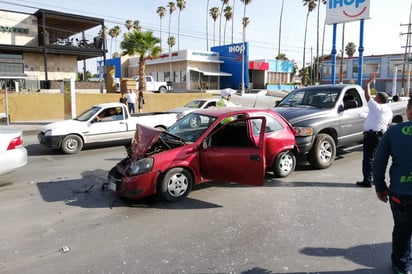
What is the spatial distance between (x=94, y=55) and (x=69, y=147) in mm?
24057

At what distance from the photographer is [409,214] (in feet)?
9.98

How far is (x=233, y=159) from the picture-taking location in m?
5.48

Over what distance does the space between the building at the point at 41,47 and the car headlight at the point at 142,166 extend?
2477 centimetres

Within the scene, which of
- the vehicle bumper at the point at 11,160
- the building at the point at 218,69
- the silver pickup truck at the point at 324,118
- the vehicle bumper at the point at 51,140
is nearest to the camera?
the vehicle bumper at the point at 11,160

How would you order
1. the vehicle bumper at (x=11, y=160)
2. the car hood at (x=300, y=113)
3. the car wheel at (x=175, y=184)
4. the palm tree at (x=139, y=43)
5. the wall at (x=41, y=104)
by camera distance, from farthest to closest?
the palm tree at (x=139, y=43) → the wall at (x=41, y=104) → the car hood at (x=300, y=113) → the vehicle bumper at (x=11, y=160) → the car wheel at (x=175, y=184)

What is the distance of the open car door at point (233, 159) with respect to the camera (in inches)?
212

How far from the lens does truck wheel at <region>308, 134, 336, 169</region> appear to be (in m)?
7.59

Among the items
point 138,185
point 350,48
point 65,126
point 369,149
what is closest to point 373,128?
point 369,149

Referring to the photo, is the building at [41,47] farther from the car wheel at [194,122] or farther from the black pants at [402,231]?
the black pants at [402,231]

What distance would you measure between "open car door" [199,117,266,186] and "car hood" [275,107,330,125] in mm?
2050

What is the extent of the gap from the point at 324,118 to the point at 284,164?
1.73 metres

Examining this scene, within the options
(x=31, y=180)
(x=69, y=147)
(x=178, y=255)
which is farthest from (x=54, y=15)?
(x=178, y=255)

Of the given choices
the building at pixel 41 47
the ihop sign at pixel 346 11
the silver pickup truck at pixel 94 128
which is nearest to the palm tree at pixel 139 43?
the building at pixel 41 47

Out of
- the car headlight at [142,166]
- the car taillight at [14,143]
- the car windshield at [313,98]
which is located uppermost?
the car windshield at [313,98]
